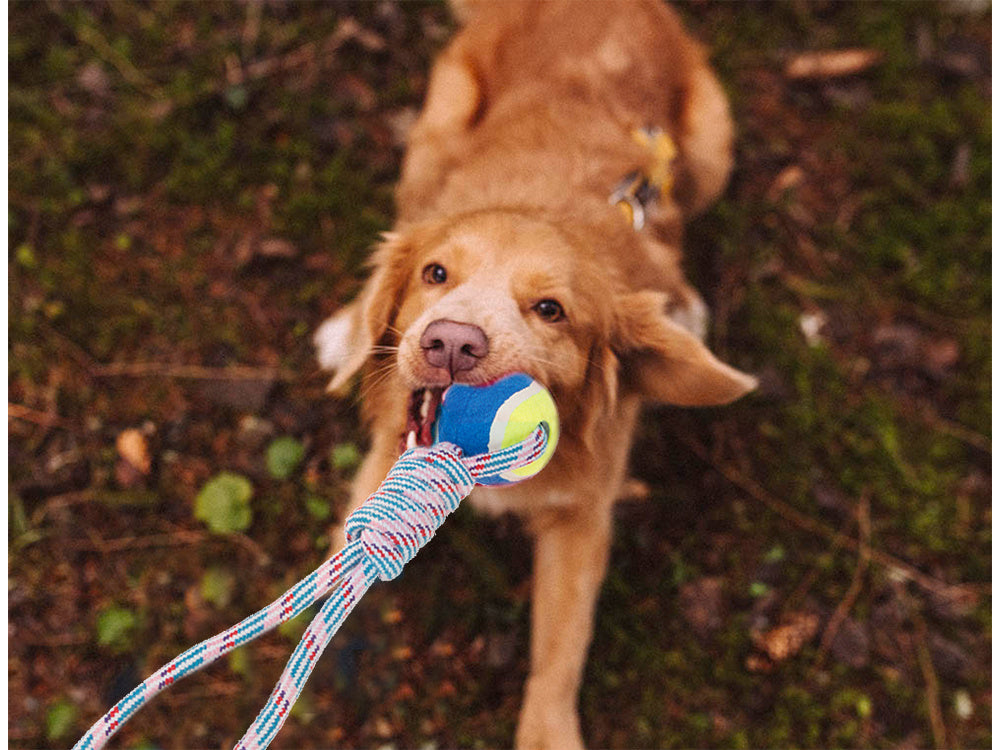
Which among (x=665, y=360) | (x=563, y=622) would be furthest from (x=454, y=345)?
(x=563, y=622)

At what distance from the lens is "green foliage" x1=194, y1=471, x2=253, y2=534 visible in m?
3.01

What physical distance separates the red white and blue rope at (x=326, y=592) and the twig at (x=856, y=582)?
90.0 inches

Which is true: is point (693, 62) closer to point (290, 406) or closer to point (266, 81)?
point (266, 81)

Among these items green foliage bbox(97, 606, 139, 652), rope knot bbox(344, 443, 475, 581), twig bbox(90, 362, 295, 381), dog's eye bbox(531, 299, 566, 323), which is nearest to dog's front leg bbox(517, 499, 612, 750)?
dog's eye bbox(531, 299, 566, 323)

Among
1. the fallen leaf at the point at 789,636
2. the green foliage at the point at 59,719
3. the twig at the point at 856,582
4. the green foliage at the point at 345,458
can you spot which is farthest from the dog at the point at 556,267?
the green foliage at the point at 59,719

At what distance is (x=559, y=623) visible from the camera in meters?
2.65

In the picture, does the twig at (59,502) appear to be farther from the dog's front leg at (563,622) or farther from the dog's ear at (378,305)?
the dog's front leg at (563,622)

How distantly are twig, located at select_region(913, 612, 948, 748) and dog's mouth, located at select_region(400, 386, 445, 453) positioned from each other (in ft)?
8.11

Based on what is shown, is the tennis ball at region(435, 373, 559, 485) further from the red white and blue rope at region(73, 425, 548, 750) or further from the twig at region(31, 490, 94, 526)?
the twig at region(31, 490, 94, 526)

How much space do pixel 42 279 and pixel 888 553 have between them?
13.1 feet

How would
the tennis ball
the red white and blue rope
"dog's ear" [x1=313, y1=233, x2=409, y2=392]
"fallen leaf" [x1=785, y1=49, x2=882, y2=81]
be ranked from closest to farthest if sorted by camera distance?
the red white and blue rope, the tennis ball, "dog's ear" [x1=313, y1=233, x2=409, y2=392], "fallen leaf" [x1=785, y1=49, x2=882, y2=81]

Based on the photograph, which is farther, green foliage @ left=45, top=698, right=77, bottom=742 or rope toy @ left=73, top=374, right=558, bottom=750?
green foliage @ left=45, top=698, right=77, bottom=742

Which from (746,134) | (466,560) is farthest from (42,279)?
(746,134)

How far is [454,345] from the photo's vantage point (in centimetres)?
176
